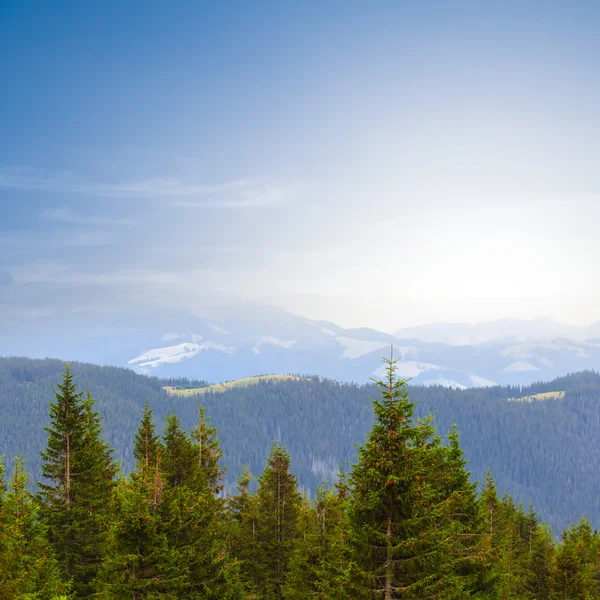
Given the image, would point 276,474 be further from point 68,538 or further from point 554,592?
point 554,592

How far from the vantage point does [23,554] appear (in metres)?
24.0

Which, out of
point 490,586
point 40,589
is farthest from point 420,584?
point 40,589

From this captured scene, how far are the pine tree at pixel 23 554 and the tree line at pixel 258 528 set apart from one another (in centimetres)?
8

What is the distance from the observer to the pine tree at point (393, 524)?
59.3 ft

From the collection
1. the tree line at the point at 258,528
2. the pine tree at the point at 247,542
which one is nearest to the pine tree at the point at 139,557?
the tree line at the point at 258,528

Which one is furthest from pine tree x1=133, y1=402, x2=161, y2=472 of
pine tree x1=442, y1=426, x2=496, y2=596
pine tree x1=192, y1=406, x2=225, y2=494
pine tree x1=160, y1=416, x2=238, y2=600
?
pine tree x1=442, y1=426, x2=496, y2=596

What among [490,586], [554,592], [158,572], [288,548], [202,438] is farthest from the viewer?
[202,438]

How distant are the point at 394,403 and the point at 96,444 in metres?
19.7

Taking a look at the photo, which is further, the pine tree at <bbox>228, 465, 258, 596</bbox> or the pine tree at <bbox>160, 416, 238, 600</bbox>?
the pine tree at <bbox>228, 465, 258, 596</bbox>

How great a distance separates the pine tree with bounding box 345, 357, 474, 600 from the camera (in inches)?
712

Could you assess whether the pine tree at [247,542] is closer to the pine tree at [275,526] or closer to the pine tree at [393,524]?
the pine tree at [275,526]

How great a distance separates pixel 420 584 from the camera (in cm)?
1775

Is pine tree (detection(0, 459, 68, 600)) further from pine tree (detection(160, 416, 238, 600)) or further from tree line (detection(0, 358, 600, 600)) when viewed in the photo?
pine tree (detection(160, 416, 238, 600))

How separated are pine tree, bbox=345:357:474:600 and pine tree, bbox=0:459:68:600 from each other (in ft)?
32.5
